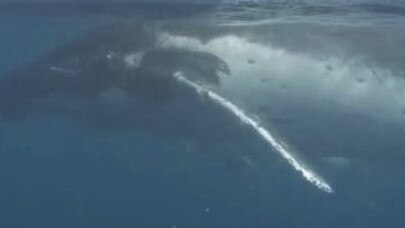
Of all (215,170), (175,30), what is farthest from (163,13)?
(215,170)

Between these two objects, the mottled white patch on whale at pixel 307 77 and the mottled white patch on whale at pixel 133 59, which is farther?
the mottled white patch on whale at pixel 133 59

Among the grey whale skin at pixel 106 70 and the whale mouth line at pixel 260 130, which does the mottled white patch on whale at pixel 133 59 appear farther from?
the whale mouth line at pixel 260 130

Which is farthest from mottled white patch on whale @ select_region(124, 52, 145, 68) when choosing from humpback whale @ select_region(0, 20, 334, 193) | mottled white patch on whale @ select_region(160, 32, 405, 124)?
mottled white patch on whale @ select_region(160, 32, 405, 124)

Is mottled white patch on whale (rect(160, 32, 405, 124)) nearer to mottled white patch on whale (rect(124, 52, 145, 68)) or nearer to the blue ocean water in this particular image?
the blue ocean water

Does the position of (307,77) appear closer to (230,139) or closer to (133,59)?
(230,139)

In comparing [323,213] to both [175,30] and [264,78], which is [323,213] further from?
[175,30]

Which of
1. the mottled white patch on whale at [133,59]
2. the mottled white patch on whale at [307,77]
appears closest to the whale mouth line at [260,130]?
the mottled white patch on whale at [307,77]
